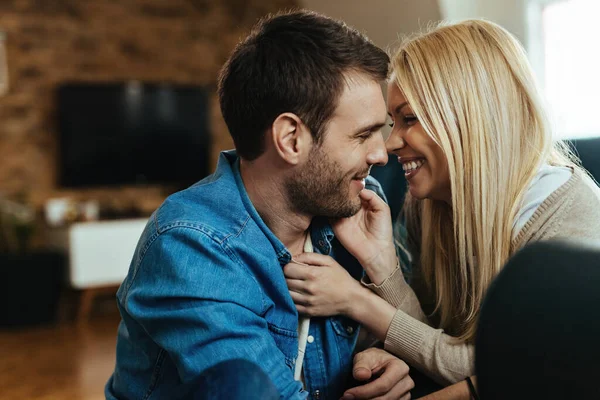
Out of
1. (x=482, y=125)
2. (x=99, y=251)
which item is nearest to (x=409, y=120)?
(x=482, y=125)

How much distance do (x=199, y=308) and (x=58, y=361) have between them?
118 inches

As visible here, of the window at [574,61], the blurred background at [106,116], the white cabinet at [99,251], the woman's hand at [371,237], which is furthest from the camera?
the white cabinet at [99,251]

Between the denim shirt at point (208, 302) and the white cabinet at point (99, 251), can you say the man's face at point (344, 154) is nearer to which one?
the denim shirt at point (208, 302)

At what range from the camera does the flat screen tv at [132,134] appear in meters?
4.86

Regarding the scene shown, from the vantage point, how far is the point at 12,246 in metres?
4.46

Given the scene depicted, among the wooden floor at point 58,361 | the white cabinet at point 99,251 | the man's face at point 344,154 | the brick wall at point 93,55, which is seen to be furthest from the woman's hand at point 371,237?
the brick wall at point 93,55

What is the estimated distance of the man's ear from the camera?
1276mm

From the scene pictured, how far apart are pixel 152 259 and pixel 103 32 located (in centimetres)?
433

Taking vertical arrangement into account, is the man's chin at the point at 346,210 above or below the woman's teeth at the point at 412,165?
below

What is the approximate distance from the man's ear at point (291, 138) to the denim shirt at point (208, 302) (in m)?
0.12

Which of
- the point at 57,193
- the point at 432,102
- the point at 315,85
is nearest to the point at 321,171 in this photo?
the point at 315,85

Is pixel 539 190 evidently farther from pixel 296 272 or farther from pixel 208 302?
pixel 208 302

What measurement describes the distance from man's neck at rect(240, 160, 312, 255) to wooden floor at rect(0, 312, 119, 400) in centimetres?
213

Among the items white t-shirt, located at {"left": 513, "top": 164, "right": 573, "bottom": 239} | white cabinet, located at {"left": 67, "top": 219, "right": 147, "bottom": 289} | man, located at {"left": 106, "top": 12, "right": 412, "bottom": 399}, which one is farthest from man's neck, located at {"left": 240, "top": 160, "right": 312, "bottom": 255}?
white cabinet, located at {"left": 67, "top": 219, "right": 147, "bottom": 289}
